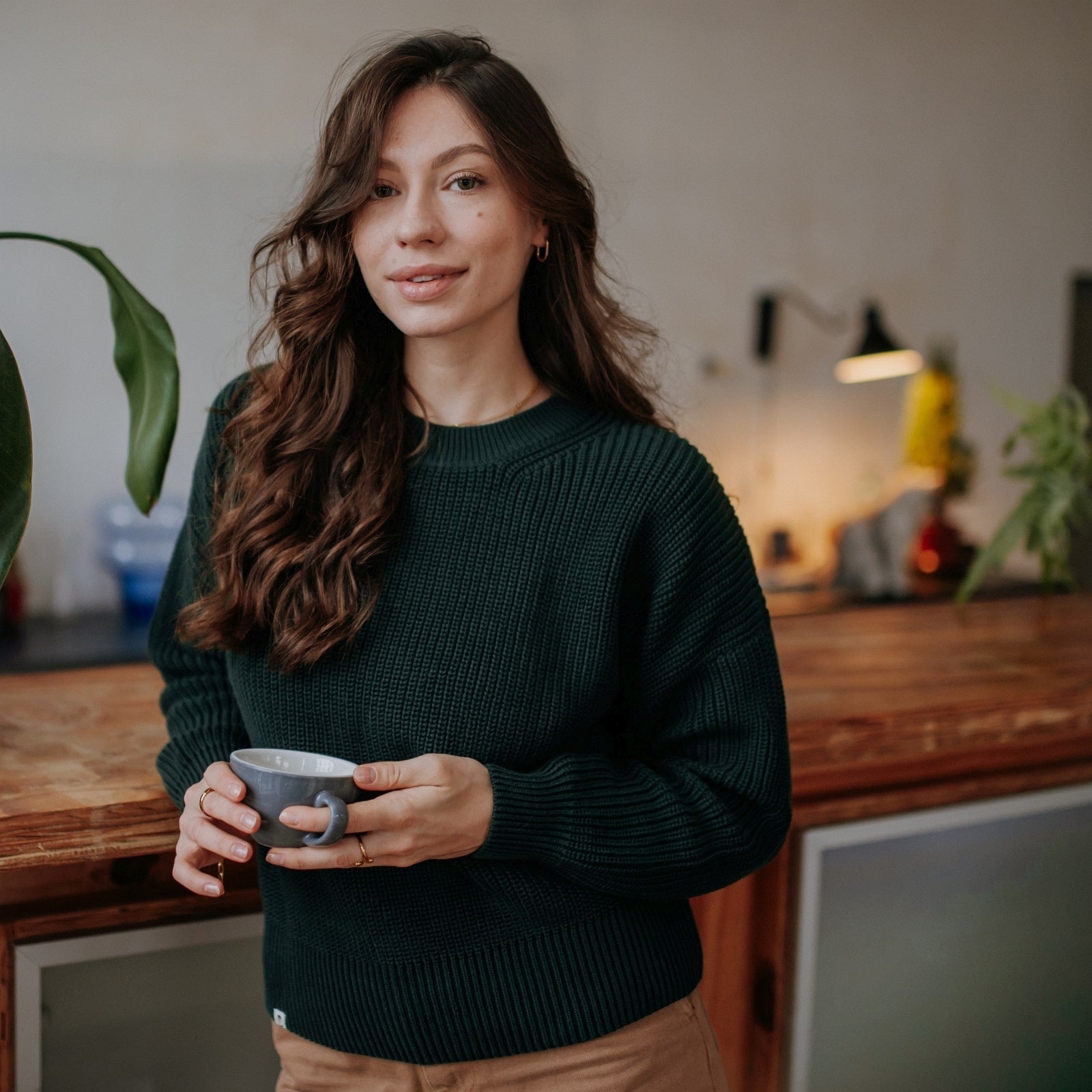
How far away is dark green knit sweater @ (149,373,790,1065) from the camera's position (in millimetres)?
930

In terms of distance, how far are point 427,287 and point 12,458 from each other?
38cm

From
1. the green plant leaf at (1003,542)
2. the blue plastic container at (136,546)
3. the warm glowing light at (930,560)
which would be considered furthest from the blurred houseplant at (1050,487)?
the blue plastic container at (136,546)

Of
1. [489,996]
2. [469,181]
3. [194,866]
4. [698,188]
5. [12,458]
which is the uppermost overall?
[698,188]

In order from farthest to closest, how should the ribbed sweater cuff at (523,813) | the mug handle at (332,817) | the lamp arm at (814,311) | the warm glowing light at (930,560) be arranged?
the lamp arm at (814,311) → the warm glowing light at (930,560) → the ribbed sweater cuff at (523,813) → the mug handle at (332,817)

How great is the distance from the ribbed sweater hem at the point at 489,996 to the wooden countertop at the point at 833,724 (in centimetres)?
21

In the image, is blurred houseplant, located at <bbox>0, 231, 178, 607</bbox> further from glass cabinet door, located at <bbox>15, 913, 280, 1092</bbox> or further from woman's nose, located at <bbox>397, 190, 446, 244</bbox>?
glass cabinet door, located at <bbox>15, 913, 280, 1092</bbox>

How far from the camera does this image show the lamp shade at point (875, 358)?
371cm

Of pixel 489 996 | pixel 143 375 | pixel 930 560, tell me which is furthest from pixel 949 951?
pixel 930 560

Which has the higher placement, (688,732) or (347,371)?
(347,371)

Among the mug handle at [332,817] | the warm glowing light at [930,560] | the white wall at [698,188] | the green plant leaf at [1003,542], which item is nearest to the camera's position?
the mug handle at [332,817]

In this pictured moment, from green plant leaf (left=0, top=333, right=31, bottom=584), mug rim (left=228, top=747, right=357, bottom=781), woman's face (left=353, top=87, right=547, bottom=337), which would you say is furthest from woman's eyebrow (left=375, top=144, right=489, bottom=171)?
mug rim (left=228, top=747, right=357, bottom=781)

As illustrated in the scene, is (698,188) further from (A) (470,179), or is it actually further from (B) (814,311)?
(A) (470,179)

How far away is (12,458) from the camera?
0.94 m

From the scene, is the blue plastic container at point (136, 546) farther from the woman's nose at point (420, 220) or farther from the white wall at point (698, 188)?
the woman's nose at point (420, 220)
